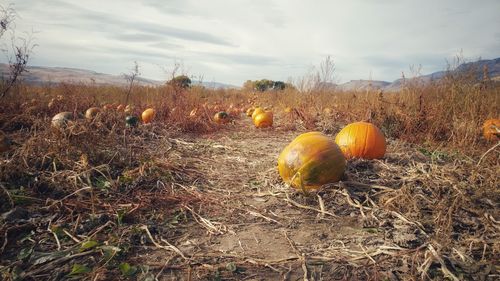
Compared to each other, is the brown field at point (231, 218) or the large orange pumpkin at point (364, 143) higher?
the large orange pumpkin at point (364, 143)

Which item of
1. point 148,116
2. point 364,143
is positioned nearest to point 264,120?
point 148,116

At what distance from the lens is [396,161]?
419cm

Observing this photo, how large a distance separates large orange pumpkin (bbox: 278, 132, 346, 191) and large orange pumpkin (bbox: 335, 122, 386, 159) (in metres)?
0.94

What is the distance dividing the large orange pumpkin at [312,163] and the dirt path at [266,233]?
0.54ft

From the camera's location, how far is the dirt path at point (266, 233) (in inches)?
81.7

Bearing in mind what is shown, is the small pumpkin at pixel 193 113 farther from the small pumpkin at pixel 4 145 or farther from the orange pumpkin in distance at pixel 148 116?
the small pumpkin at pixel 4 145

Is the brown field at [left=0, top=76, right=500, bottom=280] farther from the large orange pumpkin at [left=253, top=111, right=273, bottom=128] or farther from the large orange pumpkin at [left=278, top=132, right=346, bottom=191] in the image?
the large orange pumpkin at [left=253, top=111, right=273, bottom=128]

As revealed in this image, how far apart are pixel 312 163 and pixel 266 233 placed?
99 centimetres

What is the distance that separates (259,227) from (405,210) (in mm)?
1438

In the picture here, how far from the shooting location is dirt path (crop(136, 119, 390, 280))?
2.08m

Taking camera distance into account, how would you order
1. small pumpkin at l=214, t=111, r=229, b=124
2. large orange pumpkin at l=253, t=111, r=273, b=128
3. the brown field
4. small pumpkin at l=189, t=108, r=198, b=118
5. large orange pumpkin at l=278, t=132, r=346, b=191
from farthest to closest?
1. small pumpkin at l=214, t=111, r=229, b=124
2. small pumpkin at l=189, t=108, r=198, b=118
3. large orange pumpkin at l=253, t=111, r=273, b=128
4. large orange pumpkin at l=278, t=132, r=346, b=191
5. the brown field

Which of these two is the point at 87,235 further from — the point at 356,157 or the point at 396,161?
the point at 396,161

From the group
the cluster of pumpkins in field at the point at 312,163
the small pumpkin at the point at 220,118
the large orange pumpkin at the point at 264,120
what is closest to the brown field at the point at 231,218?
the cluster of pumpkins in field at the point at 312,163

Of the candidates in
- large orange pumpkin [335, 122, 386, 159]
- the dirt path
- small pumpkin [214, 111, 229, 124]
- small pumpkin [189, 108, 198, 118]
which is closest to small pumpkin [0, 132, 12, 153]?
the dirt path
